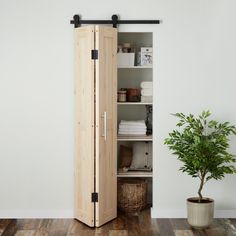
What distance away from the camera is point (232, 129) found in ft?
15.6

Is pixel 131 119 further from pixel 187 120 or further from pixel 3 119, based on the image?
pixel 3 119

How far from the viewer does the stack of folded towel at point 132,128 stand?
523 centimetres

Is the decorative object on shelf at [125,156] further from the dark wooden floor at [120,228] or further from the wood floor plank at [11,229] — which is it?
the wood floor plank at [11,229]

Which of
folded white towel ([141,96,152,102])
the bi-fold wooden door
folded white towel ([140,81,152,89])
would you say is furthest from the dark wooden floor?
folded white towel ([140,81,152,89])

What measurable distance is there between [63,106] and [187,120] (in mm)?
1292

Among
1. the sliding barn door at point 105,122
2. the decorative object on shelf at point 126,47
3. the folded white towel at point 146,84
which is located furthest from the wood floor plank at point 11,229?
the decorative object on shelf at point 126,47

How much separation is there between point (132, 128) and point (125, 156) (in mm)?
356

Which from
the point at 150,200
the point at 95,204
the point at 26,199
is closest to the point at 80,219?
the point at 95,204

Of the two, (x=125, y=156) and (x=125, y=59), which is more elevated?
(x=125, y=59)

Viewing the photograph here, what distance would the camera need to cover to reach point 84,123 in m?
4.76

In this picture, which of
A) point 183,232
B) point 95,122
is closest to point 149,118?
point 95,122

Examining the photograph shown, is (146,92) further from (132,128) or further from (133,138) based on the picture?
(133,138)

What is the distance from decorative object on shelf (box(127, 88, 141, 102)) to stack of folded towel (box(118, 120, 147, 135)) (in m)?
0.26

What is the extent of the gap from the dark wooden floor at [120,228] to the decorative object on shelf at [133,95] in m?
1.28
